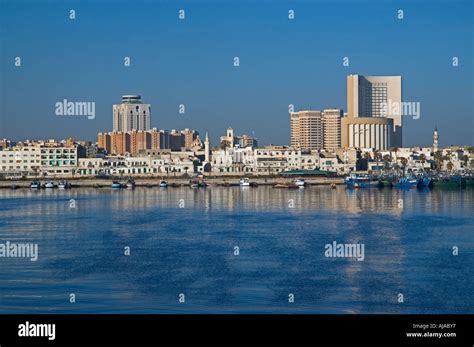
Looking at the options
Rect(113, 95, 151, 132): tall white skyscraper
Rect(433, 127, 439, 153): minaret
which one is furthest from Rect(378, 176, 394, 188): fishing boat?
Rect(113, 95, 151, 132): tall white skyscraper

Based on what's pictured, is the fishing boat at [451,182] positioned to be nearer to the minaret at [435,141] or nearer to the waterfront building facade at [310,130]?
the minaret at [435,141]

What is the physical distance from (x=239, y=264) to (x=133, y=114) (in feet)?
126

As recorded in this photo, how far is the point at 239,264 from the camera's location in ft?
20.7

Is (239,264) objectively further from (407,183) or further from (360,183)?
(360,183)

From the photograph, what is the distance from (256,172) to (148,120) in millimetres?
16216

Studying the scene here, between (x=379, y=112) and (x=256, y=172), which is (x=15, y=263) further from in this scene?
(x=379, y=112)

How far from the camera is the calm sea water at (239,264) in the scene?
16.0 feet

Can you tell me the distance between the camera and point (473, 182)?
2214 centimetres

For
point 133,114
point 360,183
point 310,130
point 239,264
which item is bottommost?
point 239,264

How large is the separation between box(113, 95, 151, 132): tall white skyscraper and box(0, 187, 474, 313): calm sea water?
3288cm

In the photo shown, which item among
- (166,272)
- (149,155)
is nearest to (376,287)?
(166,272)
